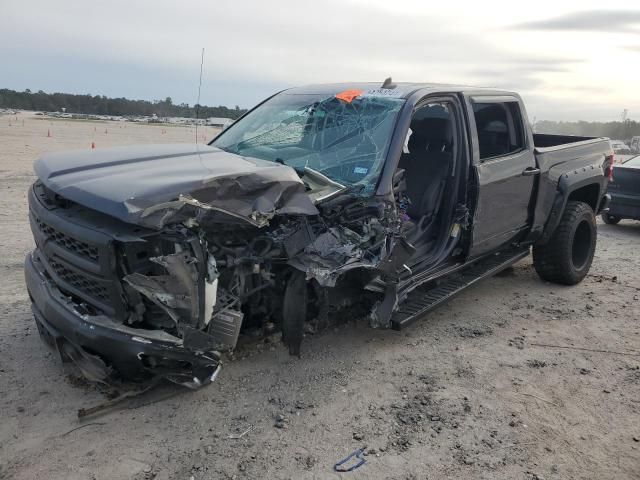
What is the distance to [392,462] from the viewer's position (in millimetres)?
2857

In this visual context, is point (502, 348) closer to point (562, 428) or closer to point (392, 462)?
point (562, 428)

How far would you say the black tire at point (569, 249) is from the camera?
18.6 ft

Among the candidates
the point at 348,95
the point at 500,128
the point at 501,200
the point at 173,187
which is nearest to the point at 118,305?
the point at 173,187

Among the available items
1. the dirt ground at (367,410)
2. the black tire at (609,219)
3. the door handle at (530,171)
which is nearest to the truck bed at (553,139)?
the door handle at (530,171)

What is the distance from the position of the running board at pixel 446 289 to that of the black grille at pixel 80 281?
193 cm

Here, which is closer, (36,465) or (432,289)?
(36,465)

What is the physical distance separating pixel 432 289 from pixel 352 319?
747 millimetres

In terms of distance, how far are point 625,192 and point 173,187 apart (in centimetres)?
872

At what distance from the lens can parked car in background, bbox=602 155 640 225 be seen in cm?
915

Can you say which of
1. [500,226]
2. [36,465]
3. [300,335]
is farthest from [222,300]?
[500,226]

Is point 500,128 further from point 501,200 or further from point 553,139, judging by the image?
point 553,139

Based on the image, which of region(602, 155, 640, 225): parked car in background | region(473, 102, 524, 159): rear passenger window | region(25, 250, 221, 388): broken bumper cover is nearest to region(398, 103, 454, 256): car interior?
region(473, 102, 524, 159): rear passenger window

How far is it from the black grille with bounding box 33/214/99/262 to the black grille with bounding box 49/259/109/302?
0.42 ft

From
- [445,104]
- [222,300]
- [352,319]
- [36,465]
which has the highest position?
[445,104]
